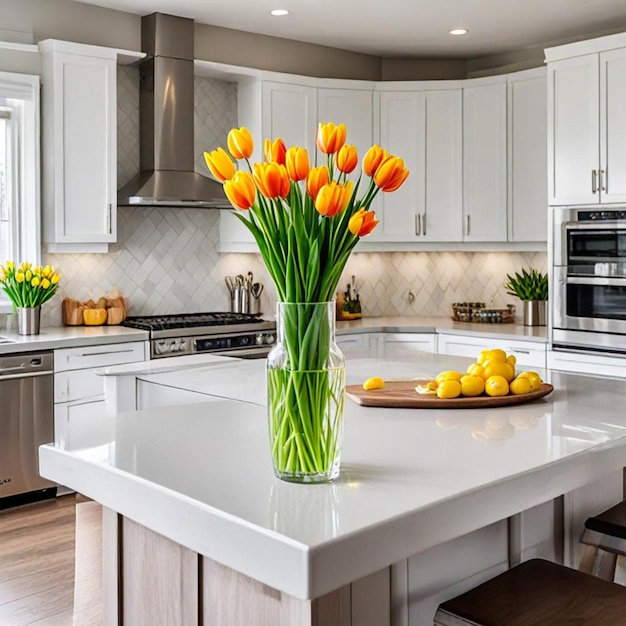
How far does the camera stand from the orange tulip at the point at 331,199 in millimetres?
1396

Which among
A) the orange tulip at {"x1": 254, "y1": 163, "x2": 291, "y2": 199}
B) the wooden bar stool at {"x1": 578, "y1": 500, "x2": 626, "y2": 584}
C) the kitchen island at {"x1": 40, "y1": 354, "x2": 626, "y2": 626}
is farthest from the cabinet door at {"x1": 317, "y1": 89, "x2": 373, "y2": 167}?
the orange tulip at {"x1": 254, "y1": 163, "x2": 291, "y2": 199}

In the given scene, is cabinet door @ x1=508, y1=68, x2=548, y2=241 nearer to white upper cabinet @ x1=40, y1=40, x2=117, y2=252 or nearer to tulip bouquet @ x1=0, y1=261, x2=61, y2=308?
white upper cabinet @ x1=40, y1=40, x2=117, y2=252

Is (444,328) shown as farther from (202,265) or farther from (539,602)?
(539,602)

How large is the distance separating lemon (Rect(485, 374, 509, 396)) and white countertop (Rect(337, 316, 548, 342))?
2.97 m

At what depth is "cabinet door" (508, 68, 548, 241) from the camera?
5.49 m

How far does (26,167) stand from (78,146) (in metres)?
0.35

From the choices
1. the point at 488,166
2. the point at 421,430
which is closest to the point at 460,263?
the point at 488,166

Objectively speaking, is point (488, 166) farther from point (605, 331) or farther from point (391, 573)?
point (391, 573)

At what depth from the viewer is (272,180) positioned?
142cm

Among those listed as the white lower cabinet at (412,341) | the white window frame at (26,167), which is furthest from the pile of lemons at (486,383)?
the white lower cabinet at (412,341)

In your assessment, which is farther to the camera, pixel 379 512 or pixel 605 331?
pixel 605 331

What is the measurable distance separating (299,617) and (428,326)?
441 centimetres

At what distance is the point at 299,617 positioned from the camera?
138cm

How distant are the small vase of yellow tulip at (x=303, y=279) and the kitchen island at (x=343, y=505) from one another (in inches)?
4.0
